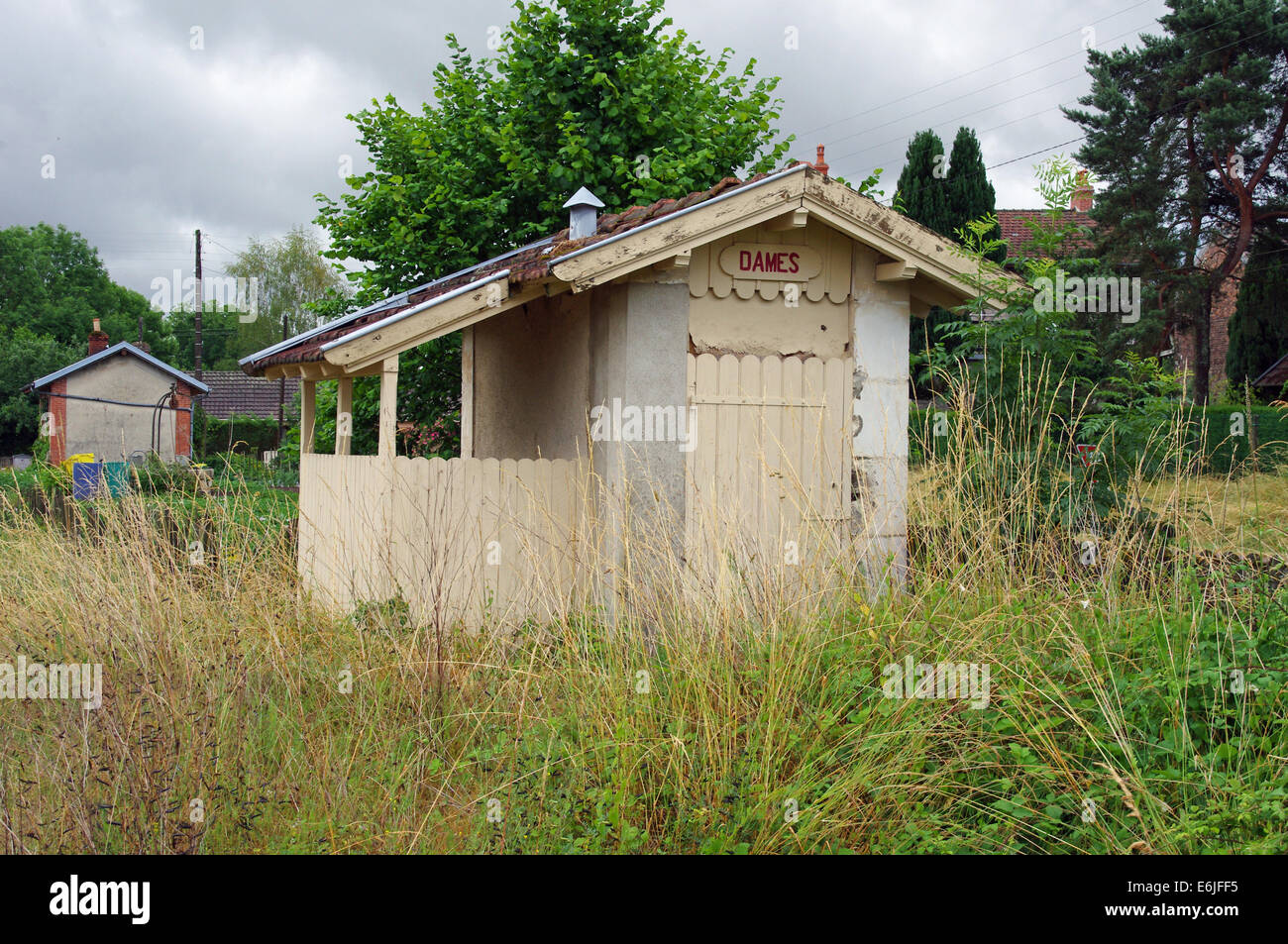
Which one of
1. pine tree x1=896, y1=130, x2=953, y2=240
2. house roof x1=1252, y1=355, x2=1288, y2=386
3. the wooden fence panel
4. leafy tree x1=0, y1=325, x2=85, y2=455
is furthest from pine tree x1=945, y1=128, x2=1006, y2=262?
leafy tree x1=0, y1=325, x2=85, y2=455

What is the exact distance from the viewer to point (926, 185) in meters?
23.0

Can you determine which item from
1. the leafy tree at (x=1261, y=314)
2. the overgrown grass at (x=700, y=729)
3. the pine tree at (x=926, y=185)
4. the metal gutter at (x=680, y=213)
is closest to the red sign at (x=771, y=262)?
the metal gutter at (x=680, y=213)

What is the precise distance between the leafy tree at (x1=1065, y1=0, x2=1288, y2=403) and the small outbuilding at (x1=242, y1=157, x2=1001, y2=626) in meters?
17.0

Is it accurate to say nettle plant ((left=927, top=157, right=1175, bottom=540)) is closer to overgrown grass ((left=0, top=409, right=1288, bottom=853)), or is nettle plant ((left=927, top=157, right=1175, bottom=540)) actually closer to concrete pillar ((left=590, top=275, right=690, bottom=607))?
overgrown grass ((left=0, top=409, right=1288, bottom=853))

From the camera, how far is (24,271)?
5775cm

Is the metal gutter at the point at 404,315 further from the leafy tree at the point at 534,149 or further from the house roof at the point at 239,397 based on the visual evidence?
the house roof at the point at 239,397

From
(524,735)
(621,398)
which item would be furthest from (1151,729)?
(621,398)

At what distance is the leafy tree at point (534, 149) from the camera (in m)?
13.0

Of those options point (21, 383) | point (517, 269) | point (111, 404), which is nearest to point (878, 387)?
point (517, 269)

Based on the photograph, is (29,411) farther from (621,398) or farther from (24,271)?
(621,398)

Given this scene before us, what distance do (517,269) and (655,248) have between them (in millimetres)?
1038

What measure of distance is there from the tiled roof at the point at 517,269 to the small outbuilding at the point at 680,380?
1.8 inches

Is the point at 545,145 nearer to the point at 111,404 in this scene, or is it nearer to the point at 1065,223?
the point at 1065,223

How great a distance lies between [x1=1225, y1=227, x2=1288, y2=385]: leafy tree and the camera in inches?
910
